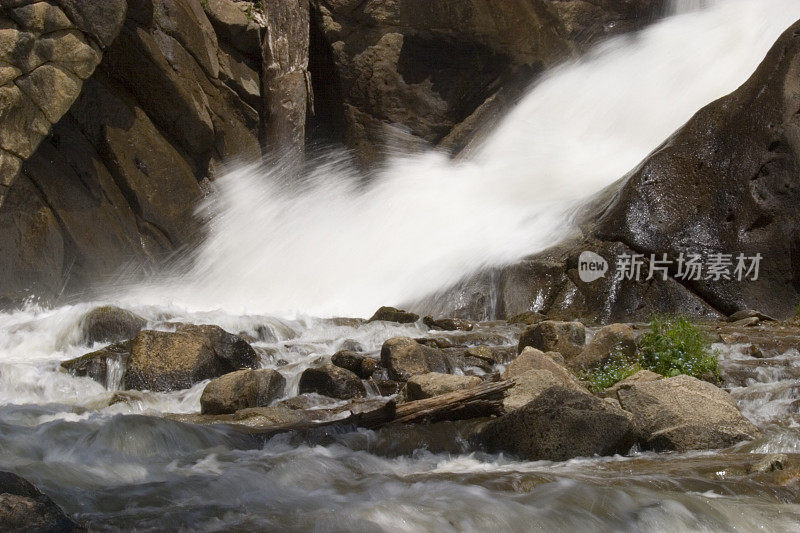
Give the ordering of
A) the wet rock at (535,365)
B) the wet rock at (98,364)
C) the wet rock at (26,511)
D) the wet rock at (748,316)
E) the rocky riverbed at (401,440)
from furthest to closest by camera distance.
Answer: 1. the wet rock at (748,316)
2. the wet rock at (98,364)
3. the wet rock at (535,365)
4. the rocky riverbed at (401,440)
5. the wet rock at (26,511)

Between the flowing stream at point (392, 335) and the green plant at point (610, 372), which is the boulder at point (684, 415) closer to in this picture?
the flowing stream at point (392, 335)

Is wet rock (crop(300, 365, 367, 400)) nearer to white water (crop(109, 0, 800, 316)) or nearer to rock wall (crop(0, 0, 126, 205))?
white water (crop(109, 0, 800, 316))

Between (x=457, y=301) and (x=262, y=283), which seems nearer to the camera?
(x=457, y=301)

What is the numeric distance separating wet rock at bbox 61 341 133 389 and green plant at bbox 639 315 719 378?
5233 mm

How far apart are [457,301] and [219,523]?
8044mm

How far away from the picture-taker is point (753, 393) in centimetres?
716

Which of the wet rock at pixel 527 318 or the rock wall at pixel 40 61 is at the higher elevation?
the rock wall at pixel 40 61

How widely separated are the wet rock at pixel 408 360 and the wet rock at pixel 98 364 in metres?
2.66

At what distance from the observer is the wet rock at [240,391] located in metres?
7.34

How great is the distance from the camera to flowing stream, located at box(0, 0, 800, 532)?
446cm

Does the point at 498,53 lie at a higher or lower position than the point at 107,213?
higher

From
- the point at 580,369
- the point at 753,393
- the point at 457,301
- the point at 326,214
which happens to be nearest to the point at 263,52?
the point at 326,214

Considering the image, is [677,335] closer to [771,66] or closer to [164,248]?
[771,66]

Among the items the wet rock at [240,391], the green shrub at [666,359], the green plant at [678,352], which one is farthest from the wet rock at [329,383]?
the green plant at [678,352]
